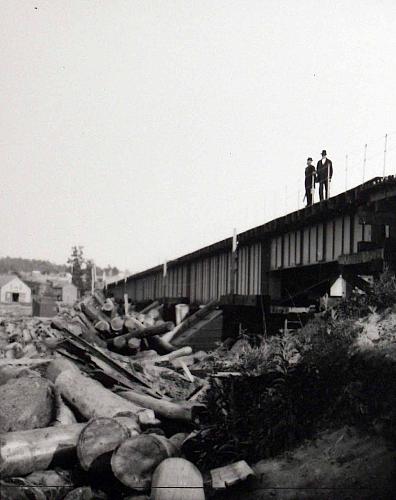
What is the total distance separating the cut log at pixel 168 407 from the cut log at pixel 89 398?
0.24 meters

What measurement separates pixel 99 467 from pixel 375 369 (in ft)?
11.8

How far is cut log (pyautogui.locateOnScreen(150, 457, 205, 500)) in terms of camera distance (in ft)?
20.0

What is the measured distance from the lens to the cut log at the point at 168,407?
8.16 m

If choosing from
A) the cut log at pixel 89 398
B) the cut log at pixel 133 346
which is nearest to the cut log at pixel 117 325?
the cut log at pixel 133 346

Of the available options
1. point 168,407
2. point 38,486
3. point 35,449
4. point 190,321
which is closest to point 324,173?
point 190,321

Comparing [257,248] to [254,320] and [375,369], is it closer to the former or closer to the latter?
[254,320]

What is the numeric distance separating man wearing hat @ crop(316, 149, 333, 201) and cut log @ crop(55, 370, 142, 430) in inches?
301

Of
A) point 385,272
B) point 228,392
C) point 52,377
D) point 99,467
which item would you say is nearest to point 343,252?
point 385,272

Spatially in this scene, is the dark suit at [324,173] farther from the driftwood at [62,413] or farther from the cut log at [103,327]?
the cut log at [103,327]

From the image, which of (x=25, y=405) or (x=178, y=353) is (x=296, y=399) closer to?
(x=25, y=405)

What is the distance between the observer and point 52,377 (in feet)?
34.8

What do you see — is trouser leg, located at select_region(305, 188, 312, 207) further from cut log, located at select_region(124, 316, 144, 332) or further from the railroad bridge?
cut log, located at select_region(124, 316, 144, 332)

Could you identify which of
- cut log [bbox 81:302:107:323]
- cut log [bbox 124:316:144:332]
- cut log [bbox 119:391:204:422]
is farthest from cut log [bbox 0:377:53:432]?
cut log [bbox 81:302:107:323]

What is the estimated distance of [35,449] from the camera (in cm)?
724
